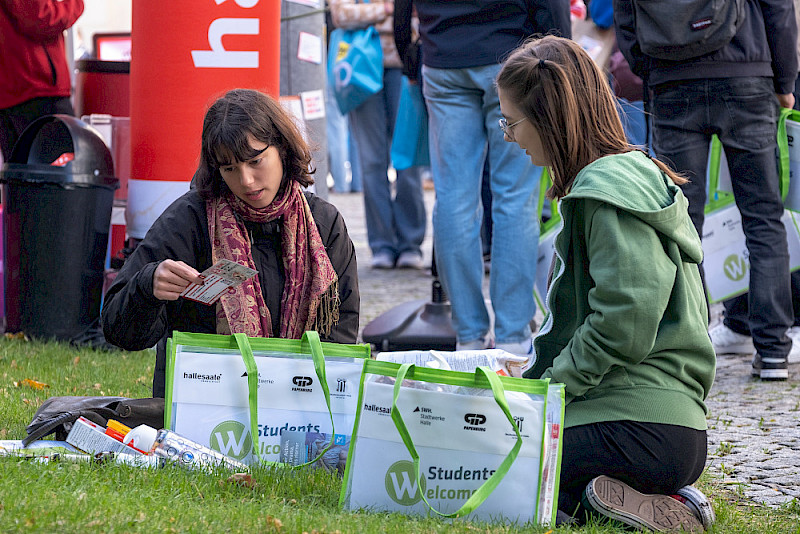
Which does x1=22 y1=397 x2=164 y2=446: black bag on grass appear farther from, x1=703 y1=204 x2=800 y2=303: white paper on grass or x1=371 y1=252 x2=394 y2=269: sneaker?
x1=371 y1=252 x2=394 y2=269: sneaker

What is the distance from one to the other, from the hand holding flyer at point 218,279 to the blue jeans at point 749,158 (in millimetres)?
2321

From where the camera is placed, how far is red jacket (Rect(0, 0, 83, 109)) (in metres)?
5.32

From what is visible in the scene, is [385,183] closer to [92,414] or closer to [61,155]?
[61,155]

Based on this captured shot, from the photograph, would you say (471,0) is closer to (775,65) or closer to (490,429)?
(775,65)

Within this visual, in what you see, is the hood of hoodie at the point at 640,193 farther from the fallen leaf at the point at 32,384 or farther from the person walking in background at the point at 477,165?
the fallen leaf at the point at 32,384

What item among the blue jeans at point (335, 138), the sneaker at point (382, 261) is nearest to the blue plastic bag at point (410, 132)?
the sneaker at point (382, 261)

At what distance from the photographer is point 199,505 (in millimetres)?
2498

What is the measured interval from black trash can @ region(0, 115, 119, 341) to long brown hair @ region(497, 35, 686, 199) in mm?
2736

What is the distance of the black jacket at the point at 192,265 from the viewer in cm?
310

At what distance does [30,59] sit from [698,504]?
13.6 feet

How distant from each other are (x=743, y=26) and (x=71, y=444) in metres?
3.15

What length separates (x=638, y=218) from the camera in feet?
8.45

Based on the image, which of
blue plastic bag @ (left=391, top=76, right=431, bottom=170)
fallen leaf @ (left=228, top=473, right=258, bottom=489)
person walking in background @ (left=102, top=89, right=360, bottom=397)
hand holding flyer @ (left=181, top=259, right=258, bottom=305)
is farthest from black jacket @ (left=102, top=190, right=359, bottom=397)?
blue plastic bag @ (left=391, top=76, right=431, bottom=170)

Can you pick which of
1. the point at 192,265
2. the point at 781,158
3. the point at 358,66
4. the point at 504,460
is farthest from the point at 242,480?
the point at 358,66
